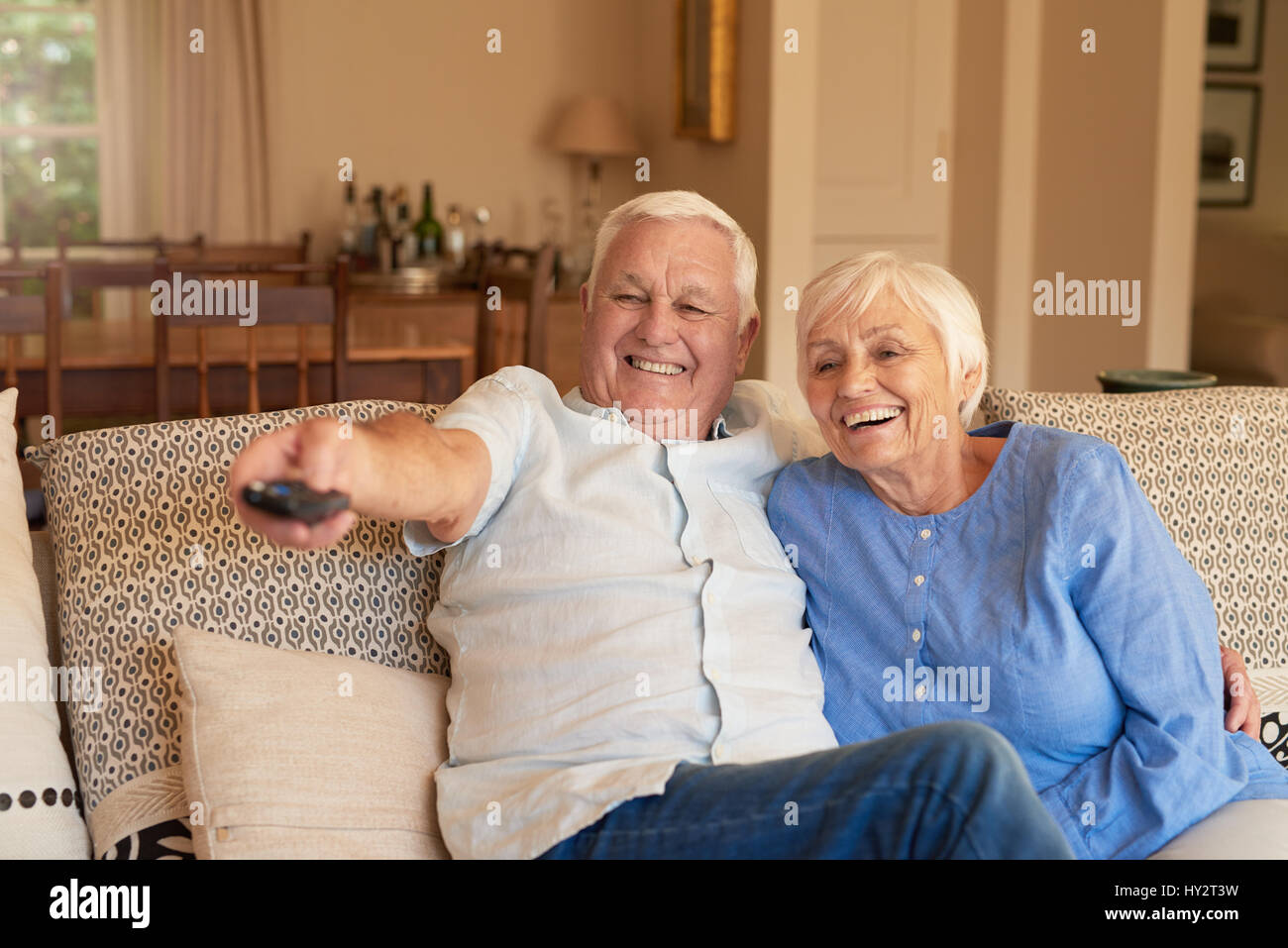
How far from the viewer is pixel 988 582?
145 centimetres

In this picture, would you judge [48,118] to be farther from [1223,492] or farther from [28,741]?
[1223,492]

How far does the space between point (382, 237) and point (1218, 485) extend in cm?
385

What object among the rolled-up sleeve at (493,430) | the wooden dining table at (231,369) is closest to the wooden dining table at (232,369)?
the wooden dining table at (231,369)

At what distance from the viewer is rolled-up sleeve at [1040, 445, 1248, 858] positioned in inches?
53.7

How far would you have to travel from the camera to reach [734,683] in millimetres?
1407

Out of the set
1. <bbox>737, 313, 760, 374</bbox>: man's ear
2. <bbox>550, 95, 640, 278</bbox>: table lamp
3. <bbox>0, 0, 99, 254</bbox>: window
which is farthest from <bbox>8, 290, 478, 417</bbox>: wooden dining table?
<bbox>0, 0, 99, 254</bbox>: window

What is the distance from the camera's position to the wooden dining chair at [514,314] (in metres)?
3.34

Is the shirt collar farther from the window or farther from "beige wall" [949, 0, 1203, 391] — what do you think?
the window

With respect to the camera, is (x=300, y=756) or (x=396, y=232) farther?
(x=396, y=232)

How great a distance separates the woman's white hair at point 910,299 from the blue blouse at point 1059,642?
0.12 m

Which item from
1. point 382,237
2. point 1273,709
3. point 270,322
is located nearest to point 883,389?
point 1273,709

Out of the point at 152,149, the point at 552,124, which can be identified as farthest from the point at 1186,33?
the point at 152,149

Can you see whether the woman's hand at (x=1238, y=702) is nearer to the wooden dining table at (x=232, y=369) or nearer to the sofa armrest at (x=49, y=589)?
the sofa armrest at (x=49, y=589)

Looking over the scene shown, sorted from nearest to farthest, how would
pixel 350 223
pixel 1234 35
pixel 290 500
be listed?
pixel 290 500
pixel 1234 35
pixel 350 223
